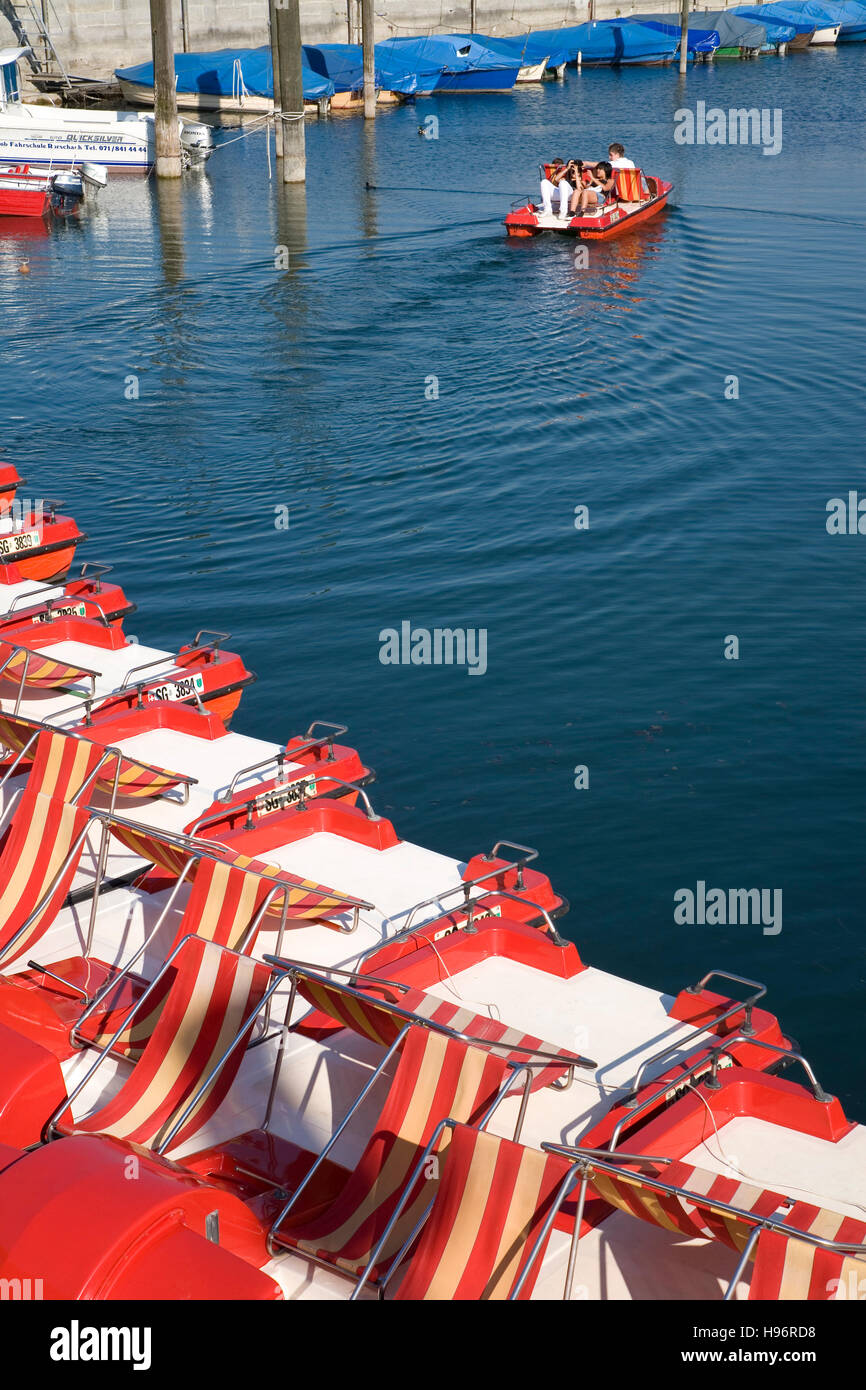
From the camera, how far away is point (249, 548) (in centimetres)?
1730

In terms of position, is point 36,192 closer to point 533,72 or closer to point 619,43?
point 533,72


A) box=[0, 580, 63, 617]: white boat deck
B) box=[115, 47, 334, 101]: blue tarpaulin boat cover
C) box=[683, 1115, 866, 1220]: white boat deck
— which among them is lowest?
box=[683, 1115, 866, 1220]: white boat deck

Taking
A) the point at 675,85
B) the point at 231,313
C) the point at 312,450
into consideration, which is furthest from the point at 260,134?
the point at 312,450

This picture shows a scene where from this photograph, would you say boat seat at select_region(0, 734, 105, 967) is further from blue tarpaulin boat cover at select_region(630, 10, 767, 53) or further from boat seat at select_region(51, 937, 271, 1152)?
blue tarpaulin boat cover at select_region(630, 10, 767, 53)

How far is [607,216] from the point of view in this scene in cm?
3148

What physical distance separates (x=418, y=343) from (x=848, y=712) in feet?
45.3

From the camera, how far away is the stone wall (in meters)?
55.3

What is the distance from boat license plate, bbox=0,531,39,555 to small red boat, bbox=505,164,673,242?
61.8 ft

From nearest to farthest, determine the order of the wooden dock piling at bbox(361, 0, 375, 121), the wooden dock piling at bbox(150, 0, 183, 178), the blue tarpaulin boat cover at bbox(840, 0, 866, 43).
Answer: the wooden dock piling at bbox(150, 0, 183, 178) → the wooden dock piling at bbox(361, 0, 375, 121) → the blue tarpaulin boat cover at bbox(840, 0, 866, 43)

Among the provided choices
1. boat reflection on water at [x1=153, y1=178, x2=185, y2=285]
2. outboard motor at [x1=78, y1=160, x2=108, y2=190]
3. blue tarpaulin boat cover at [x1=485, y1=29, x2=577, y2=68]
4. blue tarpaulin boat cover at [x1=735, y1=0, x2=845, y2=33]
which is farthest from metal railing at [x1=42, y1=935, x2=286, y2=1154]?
blue tarpaulin boat cover at [x1=735, y1=0, x2=845, y2=33]

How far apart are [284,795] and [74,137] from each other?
124ft

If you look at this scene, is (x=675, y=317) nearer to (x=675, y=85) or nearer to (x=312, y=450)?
(x=312, y=450)

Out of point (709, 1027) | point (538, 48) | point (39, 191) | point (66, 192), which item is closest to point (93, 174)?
point (66, 192)

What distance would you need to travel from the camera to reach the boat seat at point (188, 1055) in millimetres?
7230
